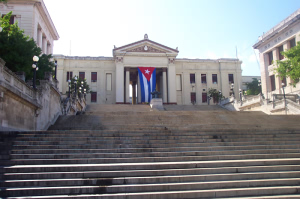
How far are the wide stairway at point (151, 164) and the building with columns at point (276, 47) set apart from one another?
2785cm

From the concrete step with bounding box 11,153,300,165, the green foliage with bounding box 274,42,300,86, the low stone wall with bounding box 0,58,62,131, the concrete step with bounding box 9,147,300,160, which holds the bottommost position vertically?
the concrete step with bounding box 11,153,300,165

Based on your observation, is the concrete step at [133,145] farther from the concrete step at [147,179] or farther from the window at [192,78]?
the window at [192,78]

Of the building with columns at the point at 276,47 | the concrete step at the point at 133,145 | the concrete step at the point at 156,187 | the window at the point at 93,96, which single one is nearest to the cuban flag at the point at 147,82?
the window at the point at 93,96

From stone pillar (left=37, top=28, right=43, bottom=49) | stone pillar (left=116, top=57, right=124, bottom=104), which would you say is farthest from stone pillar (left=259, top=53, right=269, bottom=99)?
stone pillar (left=37, top=28, right=43, bottom=49)

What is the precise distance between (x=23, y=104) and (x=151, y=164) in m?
8.03

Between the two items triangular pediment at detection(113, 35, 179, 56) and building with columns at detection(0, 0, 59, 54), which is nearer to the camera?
building with columns at detection(0, 0, 59, 54)

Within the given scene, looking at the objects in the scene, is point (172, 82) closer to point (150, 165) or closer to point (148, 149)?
point (148, 149)

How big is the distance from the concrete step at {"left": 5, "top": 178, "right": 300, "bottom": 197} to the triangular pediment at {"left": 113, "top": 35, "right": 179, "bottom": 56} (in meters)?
42.4

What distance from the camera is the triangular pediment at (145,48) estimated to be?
1905 inches

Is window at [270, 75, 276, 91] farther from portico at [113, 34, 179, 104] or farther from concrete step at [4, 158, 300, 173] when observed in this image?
concrete step at [4, 158, 300, 173]

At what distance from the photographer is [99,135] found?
11.2 metres

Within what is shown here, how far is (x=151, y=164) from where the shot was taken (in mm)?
8305

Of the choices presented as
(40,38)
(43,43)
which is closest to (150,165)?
(40,38)

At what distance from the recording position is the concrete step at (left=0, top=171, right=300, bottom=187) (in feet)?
23.5
